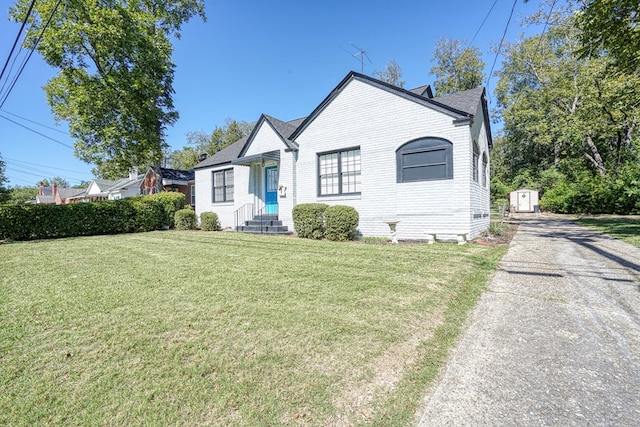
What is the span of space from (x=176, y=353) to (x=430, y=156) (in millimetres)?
8738

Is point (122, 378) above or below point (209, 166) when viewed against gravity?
below

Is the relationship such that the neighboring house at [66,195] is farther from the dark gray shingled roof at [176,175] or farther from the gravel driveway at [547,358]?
the gravel driveway at [547,358]

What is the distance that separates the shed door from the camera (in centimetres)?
2612

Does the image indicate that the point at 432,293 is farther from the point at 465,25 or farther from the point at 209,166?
the point at 209,166

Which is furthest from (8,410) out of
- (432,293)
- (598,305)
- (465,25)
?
(465,25)

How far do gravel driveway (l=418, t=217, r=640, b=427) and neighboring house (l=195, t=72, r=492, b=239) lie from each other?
4.37 meters

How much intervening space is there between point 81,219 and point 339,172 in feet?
37.7

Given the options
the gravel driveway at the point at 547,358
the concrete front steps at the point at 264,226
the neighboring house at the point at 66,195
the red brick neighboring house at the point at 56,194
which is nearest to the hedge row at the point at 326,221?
the concrete front steps at the point at 264,226

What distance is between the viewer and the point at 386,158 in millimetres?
9977

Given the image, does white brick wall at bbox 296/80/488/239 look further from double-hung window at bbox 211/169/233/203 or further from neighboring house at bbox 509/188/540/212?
neighboring house at bbox 509/188/540/212

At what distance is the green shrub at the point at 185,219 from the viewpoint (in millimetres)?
15141

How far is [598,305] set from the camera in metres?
3.80

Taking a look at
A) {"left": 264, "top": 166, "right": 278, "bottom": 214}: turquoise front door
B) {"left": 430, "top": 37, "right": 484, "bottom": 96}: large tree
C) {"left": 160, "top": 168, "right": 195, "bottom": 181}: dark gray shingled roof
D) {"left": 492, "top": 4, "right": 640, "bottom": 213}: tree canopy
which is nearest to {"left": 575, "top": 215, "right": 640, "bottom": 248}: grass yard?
{"left": 492, "top": 4, "right": 640, "bottom": 213}: tree canopy

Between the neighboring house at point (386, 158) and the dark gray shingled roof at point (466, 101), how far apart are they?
3cm
